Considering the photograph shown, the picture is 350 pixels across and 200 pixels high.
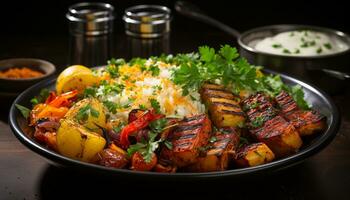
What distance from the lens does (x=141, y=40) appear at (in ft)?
13.7

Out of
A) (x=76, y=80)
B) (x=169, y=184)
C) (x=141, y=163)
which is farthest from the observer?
(x=76, y=80)

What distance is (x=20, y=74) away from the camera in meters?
3.86

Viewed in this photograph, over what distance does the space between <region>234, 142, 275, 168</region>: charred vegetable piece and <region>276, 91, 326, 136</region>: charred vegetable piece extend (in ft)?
0.98

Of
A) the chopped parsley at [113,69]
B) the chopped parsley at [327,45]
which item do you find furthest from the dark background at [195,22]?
the chopped parsley at [113,69]

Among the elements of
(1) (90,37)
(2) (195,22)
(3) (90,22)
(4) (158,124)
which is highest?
(4) (158,124)

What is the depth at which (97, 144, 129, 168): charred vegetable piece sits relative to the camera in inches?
95.3

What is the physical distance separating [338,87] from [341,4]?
1656 millimetres

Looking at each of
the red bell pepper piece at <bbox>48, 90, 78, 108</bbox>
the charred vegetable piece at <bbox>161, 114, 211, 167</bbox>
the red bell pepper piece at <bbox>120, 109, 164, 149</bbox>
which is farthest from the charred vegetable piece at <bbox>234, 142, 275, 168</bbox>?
the red bell pepper piece at <bbox>48, 90, 78, 108</bbox>

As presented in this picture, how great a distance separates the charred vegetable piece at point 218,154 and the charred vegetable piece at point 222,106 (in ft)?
0.44

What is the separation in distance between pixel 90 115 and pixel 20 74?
4.53 ft

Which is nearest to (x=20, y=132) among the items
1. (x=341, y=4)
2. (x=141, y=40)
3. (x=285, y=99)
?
(x=285, y=99)

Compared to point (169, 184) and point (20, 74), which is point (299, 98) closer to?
point (169, 184)

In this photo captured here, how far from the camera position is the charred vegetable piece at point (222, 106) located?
2672mm

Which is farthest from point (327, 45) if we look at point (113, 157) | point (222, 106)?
point (113, 157)
